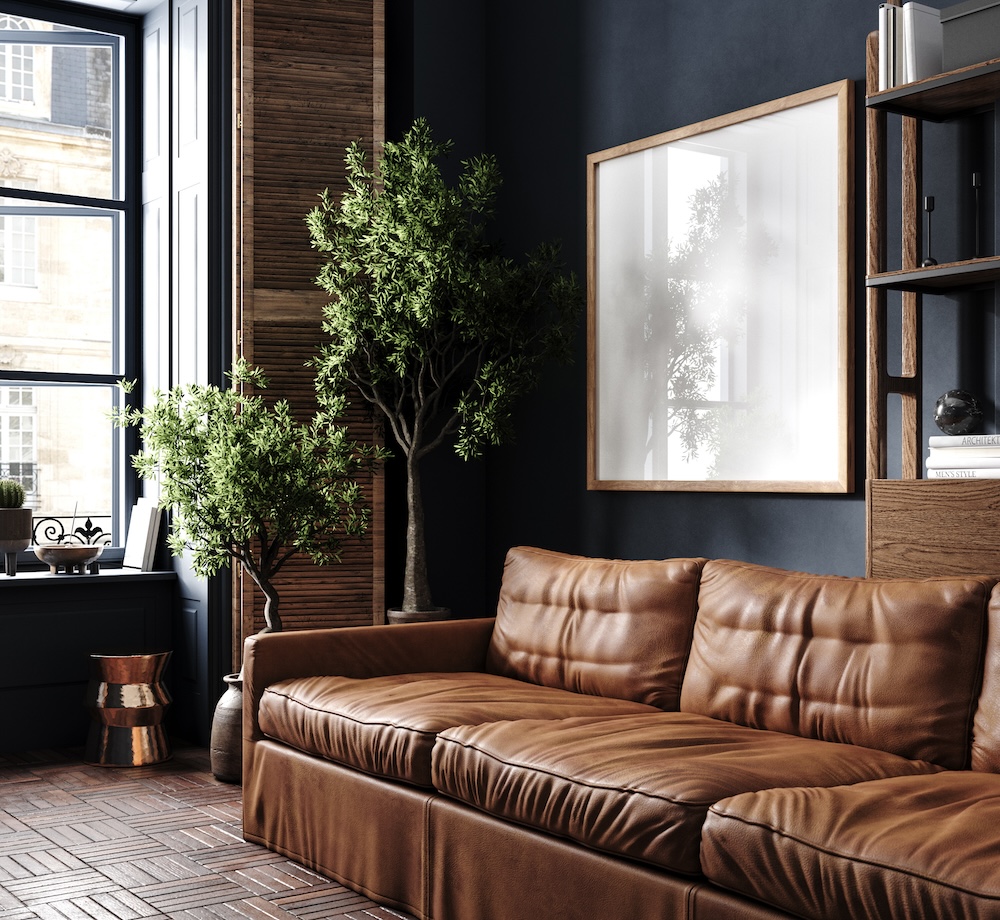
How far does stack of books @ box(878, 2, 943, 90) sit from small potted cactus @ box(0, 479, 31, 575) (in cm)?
355

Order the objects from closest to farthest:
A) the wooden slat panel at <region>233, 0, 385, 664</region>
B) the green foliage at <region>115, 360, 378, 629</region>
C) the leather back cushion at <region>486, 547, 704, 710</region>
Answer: the leather back cushion at <region>486, 547, 704, 710</region>
the green foliage at <region>115, 360, 378, 629</region>
the wooden slat panel at <region>233, 0, 385, 664</region>

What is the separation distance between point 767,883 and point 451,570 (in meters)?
3.07

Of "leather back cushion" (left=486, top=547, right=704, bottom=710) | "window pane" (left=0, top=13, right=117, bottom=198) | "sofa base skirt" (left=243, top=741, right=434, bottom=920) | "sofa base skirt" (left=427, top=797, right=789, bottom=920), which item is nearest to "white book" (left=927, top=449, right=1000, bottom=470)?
"leather back cushion" (left=486, top=547, right=704, bottom=710)

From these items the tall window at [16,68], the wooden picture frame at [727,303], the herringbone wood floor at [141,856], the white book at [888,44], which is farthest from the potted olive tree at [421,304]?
the tall window at [16,68]

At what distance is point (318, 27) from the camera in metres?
4.84

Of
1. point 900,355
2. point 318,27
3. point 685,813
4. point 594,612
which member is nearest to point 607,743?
A: point 685,813

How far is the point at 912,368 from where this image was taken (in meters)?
3.34

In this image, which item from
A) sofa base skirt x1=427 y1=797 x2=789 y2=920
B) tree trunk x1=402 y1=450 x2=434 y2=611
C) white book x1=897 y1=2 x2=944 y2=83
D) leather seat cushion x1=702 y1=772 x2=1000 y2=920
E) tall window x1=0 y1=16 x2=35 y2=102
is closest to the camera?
leather seat cushion x1=702 y1=772 x2=1000 y2=920

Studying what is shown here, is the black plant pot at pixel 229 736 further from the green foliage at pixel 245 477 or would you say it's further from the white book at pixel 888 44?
the white book at pixel 888 44

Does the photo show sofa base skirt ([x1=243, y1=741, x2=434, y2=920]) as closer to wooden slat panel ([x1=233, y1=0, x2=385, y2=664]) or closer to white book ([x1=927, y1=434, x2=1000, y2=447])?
wooden slat panel ([x1=233, y1=0, x2=385, y2=664])

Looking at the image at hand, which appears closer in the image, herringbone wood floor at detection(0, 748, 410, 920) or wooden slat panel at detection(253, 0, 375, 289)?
herringbone wood floor at detection(0, 748, 410, 920)

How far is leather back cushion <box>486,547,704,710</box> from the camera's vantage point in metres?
3.39

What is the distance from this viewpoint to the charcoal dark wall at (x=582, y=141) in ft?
12.2

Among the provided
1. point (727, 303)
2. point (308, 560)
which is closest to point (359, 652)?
point (308, 560)
